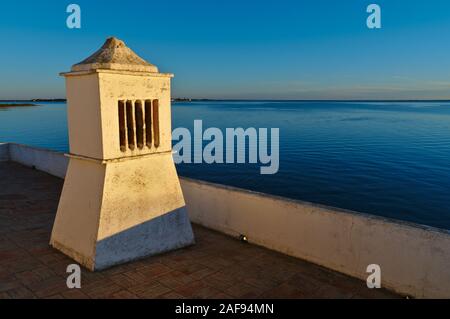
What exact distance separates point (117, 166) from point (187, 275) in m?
2.02

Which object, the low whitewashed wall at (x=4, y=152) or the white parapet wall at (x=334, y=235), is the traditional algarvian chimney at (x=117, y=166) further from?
the low whitewashed wall at (x=4, y=152)

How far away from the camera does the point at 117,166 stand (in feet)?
17.1

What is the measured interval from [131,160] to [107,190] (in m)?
0.62

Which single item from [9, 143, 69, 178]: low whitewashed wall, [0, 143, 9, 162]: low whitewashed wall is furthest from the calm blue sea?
[0, 143, 9, 162]: low whitewashed wall

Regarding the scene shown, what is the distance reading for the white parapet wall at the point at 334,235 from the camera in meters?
4.25

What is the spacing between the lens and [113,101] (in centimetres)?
498

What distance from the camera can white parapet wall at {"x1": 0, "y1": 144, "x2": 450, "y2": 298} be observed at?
13.9 ft

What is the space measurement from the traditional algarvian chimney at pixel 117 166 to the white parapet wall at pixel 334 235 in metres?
1.02

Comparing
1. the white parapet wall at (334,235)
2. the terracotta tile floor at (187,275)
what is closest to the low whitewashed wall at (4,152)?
the terracotta tile floor at (187,275)

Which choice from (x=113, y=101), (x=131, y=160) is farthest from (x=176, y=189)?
(x=113, y=101)

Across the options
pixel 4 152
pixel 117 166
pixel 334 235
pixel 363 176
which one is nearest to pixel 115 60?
pixel 117 166
